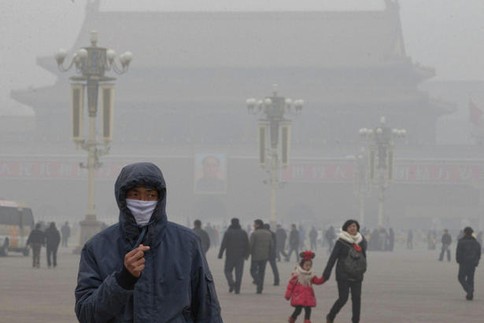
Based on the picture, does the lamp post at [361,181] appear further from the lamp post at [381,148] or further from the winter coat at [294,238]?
the winter coat at [294,238]

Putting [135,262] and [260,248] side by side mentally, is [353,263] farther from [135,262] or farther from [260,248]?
[135,262]

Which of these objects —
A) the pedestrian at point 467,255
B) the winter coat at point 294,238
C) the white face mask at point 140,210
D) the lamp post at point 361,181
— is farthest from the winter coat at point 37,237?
the lamp post at point 361,181

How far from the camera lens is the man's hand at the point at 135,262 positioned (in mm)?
3826

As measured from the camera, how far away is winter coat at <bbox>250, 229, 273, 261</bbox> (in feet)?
58.9

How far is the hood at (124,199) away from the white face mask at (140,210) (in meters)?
0.01

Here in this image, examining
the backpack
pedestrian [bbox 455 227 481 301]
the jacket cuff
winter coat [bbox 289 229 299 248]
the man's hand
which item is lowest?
winter coat [bbox 289 229 299 248]

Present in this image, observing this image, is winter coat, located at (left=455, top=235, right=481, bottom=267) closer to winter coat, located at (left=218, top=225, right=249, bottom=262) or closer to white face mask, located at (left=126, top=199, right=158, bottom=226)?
winter coat, located at (left=218, top=225, right=249, bottom=262)

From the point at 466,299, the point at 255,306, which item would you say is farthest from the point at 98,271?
the point at 466,299

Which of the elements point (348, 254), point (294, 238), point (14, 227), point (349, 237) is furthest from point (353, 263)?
point (14, 227)

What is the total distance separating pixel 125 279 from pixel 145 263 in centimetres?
13

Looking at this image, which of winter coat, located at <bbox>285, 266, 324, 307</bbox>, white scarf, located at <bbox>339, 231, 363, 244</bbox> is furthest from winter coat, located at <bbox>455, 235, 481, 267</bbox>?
white scarf, located at <bbox>339, 231, 363, 244</bbox>

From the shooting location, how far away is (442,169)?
66375mm

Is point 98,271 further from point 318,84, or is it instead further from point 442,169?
point 318,84

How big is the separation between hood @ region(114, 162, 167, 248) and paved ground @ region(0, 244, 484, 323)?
860cm
